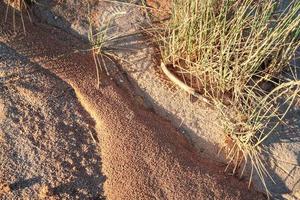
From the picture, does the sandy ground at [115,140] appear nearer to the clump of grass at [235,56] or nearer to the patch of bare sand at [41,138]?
the patch of bare sand at [41,138]

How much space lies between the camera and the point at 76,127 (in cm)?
219

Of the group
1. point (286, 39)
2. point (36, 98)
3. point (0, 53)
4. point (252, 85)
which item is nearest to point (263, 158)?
point (252, 85)

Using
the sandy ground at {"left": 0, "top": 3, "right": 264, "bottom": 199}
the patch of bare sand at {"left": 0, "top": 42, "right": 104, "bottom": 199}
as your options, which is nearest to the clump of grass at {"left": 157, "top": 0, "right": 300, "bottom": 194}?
the sandy ground at {"left": 0, "top": 3, "right": 264, "bottom": 199}

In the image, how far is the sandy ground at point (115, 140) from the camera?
2066 millimetres

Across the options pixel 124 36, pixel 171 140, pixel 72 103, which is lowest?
pixel 171 140

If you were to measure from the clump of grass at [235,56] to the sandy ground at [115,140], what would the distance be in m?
0.23

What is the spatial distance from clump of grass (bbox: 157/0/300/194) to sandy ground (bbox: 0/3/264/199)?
23 centimetres

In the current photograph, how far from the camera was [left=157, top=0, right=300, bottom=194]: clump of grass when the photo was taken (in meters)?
2.32

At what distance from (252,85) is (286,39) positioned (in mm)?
279

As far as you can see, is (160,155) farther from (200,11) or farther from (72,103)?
(200,11)

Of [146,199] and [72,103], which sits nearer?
[146,199]

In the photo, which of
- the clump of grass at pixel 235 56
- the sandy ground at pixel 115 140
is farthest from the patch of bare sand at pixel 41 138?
the clump of grass at pixel 235 56

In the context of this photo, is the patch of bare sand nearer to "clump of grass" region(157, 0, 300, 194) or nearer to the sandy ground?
the sandy ground

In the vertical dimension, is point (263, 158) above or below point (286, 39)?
below
